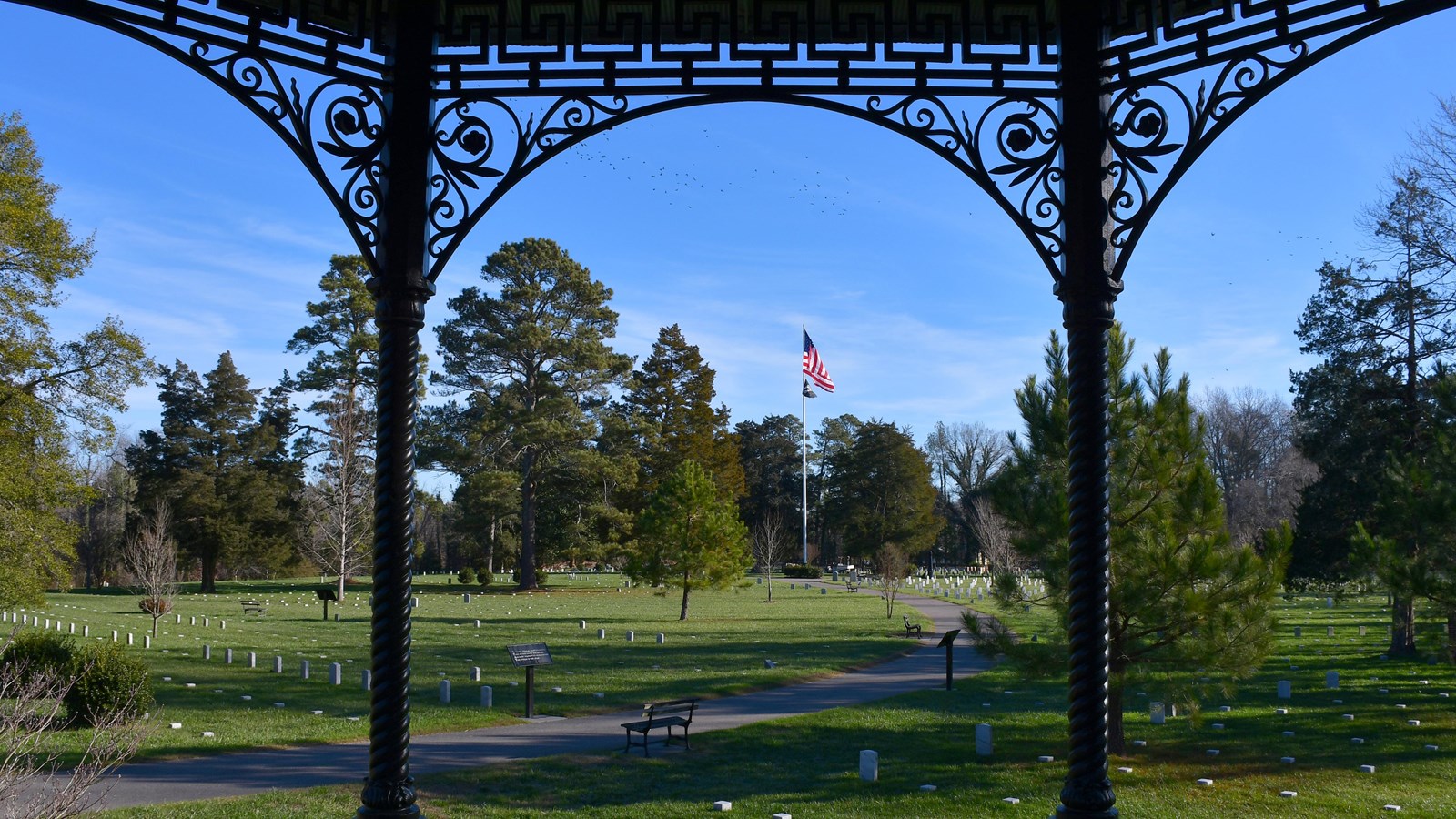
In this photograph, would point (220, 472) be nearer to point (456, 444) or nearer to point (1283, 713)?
point (456, 444)

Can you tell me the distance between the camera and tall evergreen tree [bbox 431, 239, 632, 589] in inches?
1978

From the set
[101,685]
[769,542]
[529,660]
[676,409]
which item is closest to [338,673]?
[529,660]

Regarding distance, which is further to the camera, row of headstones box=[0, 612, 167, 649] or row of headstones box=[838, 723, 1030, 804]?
row of headstones box=[0, 612, 167, 649]

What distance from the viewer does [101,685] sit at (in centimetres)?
1327

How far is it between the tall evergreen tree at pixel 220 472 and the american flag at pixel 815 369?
27.8 m

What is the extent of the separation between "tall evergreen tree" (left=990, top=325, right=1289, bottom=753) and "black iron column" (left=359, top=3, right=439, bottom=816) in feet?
29.5

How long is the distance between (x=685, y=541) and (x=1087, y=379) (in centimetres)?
3153

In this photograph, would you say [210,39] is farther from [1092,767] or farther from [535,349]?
[535,349]

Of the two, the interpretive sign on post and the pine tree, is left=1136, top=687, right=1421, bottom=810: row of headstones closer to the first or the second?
the interpretive sign on post

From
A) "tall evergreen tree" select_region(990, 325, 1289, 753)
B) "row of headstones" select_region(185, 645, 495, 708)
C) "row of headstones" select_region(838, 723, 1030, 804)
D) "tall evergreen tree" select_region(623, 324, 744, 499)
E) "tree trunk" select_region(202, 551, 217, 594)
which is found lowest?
"tree trunk" select_region(202, 551, 217, 594)

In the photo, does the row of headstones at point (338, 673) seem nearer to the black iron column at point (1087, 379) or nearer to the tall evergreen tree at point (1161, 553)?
the tall evergreen tree at point (1161, 553)

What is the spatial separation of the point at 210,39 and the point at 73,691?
39.1 feet

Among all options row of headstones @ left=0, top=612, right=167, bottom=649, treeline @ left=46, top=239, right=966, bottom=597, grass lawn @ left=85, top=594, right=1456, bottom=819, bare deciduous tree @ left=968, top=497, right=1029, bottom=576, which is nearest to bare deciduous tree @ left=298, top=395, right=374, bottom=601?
treeline @ left=46, top=239, right=966, bottom=597

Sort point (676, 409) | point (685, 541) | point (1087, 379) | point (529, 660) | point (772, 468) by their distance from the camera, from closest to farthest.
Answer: point (1087, 379) < point (529, 660) < point (685, 541) < point (676, 409) < point (772, 468)
